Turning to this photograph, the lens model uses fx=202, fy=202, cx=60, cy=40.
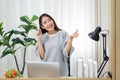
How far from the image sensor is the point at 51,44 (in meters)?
2.39

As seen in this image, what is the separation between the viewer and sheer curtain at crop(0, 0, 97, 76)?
2.97m

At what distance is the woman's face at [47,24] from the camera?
236cm

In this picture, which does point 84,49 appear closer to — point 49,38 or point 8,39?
point 49,38

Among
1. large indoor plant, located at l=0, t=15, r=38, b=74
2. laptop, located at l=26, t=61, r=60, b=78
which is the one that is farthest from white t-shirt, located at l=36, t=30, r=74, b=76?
laptop, located at l=26, t=61, r=60, b=78

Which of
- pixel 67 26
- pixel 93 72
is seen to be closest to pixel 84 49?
pixel 67 26

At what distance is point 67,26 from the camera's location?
2982mm

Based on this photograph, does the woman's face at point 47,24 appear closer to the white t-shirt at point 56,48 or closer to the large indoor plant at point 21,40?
the white t-shirt at point 56,48

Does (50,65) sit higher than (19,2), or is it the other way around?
(19,2)

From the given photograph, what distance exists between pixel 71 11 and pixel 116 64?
167cm

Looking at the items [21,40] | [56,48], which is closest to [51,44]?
[56,48]

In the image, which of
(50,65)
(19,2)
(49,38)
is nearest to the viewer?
(50,65)

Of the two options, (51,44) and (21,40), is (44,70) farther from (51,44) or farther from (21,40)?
(21,40)

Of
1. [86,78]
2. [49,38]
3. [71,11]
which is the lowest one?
[86,78]

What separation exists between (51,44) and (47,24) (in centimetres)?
24
